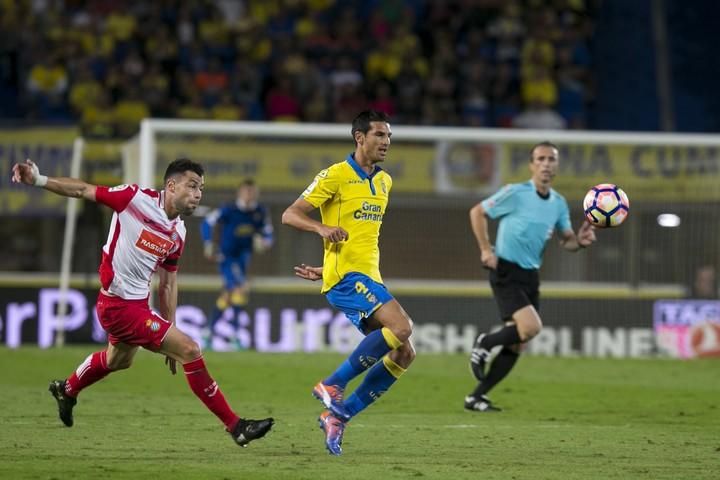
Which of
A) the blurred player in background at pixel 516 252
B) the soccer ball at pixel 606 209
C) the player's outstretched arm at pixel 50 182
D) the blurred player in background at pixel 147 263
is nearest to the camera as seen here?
the player's outstretched arm at pixel 50 182

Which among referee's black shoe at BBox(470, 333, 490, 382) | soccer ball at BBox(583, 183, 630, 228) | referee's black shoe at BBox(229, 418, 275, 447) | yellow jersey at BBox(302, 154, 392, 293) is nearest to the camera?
referee's black shoe at BBox(229, 418, 275, 447)

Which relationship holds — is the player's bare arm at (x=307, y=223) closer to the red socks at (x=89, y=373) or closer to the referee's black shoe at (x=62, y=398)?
the red socks at (x=89, y=373)

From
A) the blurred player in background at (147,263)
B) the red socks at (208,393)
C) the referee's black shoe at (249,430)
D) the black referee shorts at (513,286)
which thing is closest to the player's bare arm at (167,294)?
the blurred player in background at (147,263)

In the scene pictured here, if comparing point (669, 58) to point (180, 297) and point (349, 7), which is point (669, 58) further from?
point (180, 297)

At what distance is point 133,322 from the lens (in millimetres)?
8109

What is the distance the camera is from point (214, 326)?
17859mm

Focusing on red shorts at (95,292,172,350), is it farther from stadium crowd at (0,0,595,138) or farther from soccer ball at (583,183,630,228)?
stadium crowd at (0,0,595,138)

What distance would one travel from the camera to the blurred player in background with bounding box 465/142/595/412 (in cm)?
1111

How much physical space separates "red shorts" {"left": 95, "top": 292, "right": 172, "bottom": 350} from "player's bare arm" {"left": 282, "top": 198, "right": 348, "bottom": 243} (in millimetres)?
1044

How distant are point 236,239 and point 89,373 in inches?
364

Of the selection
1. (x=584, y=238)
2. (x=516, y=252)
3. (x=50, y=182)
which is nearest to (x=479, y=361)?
(x=516, y=252)

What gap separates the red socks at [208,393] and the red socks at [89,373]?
941mm

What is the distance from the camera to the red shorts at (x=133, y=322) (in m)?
8.04

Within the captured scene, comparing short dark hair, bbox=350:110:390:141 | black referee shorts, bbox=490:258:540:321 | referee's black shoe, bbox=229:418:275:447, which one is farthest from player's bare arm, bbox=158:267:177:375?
black referee shorts, bbox=490:258:540:321
